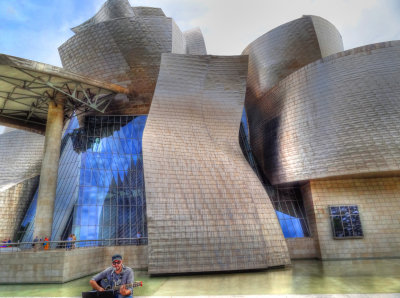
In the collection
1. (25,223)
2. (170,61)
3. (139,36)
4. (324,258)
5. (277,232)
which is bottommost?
(324,258)

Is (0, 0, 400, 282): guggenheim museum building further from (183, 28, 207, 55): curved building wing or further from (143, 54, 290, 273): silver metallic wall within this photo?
(183, 28, 207, 55): curved building wing

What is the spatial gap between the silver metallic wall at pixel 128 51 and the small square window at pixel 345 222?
14.1 metres

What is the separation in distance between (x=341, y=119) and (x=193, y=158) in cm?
893

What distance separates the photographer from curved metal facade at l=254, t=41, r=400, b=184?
15344 mm

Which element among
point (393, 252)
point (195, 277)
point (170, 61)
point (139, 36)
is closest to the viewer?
point (195, 277)

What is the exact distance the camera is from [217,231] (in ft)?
39.6

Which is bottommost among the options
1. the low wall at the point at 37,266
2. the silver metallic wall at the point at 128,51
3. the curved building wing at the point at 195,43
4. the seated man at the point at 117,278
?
the low wall at the point at 37,266

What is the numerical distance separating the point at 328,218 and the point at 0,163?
73.6 ft

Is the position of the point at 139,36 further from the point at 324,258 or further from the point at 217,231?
the point at 324,258

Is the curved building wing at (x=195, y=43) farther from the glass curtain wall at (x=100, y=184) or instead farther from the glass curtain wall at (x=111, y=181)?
the glass curtain wall at (x=100, y=184)

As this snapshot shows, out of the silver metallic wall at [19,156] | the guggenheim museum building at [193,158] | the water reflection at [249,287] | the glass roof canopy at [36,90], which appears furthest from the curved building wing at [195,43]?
the water reflection at [249,287]

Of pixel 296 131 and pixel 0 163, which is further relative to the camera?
pixel 0 163

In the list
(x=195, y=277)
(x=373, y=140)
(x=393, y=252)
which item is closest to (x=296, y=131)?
(x=373, y=140)

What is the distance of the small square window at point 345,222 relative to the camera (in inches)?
625
